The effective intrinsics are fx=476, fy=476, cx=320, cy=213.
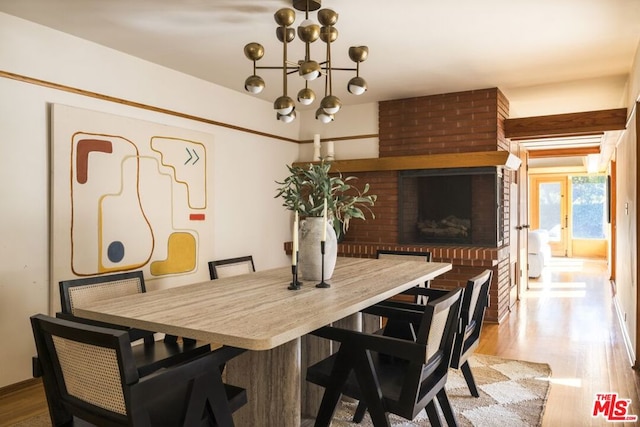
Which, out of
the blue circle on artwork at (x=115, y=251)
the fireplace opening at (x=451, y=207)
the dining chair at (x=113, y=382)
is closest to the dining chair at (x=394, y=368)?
the dining chair at (x=113, y=382)

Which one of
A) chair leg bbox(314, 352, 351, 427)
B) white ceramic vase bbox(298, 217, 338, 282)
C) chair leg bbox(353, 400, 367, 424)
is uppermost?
white ceramic vase bbox(298, 217, 338, 282)

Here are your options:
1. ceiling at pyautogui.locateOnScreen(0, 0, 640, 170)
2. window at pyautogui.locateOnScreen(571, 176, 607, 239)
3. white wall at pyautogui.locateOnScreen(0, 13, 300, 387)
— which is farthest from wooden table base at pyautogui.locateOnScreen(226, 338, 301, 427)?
window at pyautogui.locateOnScreen(571, 176, 607, 239)

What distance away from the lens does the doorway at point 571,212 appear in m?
11.1

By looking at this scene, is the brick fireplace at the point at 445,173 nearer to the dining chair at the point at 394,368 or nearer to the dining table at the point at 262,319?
the dining table at the point at 262,319

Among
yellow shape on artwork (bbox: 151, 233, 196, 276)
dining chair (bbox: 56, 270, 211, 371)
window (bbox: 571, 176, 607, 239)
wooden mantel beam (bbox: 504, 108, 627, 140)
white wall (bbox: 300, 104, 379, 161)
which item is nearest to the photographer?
dining chair (bbox: 56, 270, 211, 371)

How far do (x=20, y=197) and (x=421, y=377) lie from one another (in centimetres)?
264

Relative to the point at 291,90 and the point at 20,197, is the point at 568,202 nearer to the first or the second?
the point at 291,90

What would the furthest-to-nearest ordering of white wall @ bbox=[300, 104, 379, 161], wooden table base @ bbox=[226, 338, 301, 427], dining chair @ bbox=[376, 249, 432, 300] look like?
white wall @ bbox=[300, 104, 379, 161] → dining chair @ bbox=[376, 249, 432, 300] → wooden table base @ bbox=[226, 338, 301, 427]

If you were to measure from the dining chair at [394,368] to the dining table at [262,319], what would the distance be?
0.45 ft

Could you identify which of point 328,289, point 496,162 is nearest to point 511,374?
point 328,289

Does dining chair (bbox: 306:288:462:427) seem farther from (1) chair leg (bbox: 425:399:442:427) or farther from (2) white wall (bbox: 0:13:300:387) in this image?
(2) white wall (bbox: 0:13:300:387)

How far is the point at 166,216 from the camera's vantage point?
3.88 m

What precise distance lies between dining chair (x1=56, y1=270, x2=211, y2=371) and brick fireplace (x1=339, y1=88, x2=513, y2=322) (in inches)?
116

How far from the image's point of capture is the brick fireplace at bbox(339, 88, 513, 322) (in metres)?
4.63
